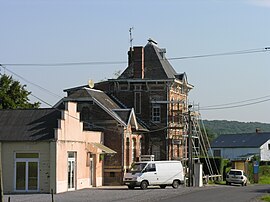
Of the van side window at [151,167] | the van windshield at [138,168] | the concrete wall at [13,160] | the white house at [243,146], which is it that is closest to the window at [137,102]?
the van windshield at [138,168]

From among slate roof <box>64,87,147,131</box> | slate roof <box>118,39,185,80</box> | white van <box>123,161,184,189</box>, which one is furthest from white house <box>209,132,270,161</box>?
white van <box>123,161,184,189</box>

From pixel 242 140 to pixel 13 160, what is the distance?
286 ft

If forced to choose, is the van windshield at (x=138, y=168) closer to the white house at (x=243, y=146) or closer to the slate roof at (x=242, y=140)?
the white house at (x=243, y=146)

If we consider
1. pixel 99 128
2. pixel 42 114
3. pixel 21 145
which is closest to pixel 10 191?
pixel 21 145

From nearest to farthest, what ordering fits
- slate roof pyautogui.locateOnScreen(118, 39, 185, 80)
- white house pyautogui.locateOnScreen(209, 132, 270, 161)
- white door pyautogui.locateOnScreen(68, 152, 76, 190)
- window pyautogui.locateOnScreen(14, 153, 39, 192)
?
window pyautogui.locateOnScreen(14, 153, 39, 192)
white door pyautogui.locateOnScreen(68, 152, 76, 190)
slate roof pyautogui.locateOnScreen(118, 39, 185, 80)
white house pyautogui.locateOnScreen(209, 132, 270, 161)

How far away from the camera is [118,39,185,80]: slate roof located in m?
65.9

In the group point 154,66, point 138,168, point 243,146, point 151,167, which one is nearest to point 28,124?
point 138,168

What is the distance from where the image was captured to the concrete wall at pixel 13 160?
42344 millimetres

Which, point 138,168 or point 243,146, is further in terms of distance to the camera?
point 243,146

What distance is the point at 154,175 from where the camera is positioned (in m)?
49.1

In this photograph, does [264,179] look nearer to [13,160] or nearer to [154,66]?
[154,66]

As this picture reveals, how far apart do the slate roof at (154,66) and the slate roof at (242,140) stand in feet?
177

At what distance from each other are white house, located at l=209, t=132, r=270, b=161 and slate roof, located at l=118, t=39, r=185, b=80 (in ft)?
162

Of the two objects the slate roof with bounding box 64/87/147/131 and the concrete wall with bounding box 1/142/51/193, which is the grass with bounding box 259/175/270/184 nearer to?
the slate roof with bounding box 64/87/147/131
